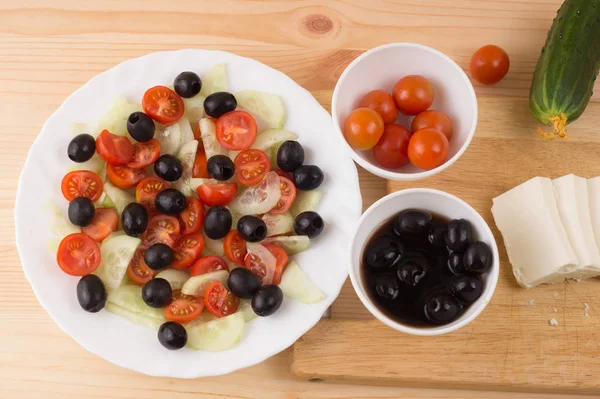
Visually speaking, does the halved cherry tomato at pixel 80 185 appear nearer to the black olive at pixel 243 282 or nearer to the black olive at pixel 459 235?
the black olive at pixel 243 282

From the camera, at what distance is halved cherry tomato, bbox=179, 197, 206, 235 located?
1313mm

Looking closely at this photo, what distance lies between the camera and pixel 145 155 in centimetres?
133

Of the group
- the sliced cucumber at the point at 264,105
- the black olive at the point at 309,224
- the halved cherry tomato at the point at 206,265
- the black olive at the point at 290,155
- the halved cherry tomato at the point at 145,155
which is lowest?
the halved cherry tomato at the point at 206,265

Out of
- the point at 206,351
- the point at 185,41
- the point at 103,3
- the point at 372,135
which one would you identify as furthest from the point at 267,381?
the point at 103,3

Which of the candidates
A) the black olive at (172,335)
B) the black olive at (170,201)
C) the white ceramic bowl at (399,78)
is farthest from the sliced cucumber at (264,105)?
the black olive at (172,335)

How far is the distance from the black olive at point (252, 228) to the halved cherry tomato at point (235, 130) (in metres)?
0.15

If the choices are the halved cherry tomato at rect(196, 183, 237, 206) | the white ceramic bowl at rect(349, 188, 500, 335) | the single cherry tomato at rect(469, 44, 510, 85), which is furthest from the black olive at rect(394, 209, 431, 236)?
the single cherry tomato at rect(469, 44, 510, 85)

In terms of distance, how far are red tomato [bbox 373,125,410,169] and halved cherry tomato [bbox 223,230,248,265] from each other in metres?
0.31

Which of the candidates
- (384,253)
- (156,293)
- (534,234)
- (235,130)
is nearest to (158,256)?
(156,293)

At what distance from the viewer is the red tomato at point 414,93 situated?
4.33ft

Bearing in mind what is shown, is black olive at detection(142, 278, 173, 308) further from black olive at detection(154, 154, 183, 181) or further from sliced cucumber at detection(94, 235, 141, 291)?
black olive at detection(154, 154, 183, 181)

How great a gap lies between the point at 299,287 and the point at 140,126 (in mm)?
425

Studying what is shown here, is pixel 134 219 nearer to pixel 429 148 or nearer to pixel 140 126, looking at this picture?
pixel 140 126

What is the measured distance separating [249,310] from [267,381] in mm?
179
